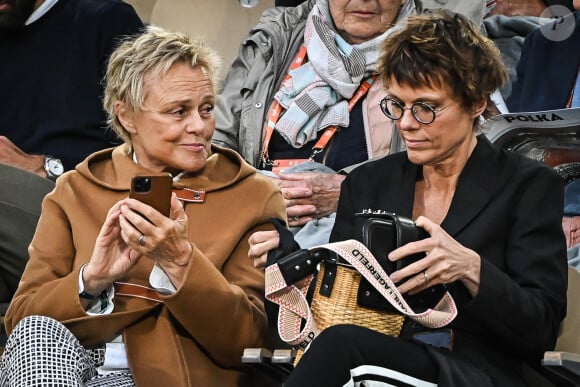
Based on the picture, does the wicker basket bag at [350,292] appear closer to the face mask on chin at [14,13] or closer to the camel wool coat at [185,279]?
the camel wool coat at [185,279]

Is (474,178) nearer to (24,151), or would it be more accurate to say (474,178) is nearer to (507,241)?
(507,241)

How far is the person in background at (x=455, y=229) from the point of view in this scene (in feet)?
8.82

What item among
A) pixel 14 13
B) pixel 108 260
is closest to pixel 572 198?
pixel 108 260

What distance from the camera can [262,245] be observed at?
2980mm

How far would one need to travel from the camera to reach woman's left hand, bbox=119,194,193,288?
2.91 m

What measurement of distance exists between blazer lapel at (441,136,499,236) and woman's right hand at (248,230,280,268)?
43cm

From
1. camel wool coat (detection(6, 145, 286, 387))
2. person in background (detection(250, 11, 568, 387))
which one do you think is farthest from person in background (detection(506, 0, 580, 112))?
camel wool coat (detection(6, 145, 286, 387))

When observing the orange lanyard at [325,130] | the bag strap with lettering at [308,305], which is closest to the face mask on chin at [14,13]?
the orange lanyard at [325,130]

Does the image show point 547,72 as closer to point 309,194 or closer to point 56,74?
point 309,194

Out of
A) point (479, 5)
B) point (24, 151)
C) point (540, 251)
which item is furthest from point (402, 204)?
point (24, 151)

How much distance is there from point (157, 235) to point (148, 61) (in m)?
0.61

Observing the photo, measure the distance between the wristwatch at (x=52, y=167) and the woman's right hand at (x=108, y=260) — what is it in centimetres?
114

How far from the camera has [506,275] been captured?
2.83 metres

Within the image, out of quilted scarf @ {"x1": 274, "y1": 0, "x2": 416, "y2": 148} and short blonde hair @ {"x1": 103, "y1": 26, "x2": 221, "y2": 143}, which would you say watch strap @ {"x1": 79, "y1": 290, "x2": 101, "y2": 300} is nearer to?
short blonde hair @ {"x1": 103, "y1": 26, "x2": 221, "y2": 143}
